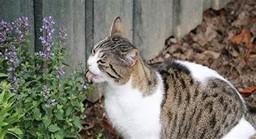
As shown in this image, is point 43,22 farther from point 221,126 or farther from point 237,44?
point 237,44

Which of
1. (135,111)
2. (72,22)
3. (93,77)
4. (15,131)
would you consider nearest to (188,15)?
(72,22)

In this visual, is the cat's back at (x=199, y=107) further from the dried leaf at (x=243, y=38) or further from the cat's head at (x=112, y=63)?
the dried leaf at (x=243, y=38)

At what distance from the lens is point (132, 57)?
4133 millimetres

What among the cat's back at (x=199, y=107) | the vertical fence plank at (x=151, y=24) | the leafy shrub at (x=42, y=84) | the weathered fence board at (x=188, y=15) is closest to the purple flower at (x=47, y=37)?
the leafy shrub at (x=42, y=84)

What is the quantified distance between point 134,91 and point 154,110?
0.16 metres

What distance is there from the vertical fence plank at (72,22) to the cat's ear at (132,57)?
0.69 metres

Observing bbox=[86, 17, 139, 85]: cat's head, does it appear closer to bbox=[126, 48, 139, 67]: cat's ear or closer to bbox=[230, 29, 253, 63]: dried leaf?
bbox=[126, 48, 139, 67]: cat's ear

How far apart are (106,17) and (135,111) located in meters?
1.03

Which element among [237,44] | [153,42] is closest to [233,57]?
[237,44]

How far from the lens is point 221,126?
443cm

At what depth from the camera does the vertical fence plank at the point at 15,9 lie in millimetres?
4617

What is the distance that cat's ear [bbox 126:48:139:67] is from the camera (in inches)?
162

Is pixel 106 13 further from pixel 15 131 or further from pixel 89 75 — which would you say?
pixel 15 131

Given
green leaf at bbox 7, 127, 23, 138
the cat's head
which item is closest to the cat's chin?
the cat's head
